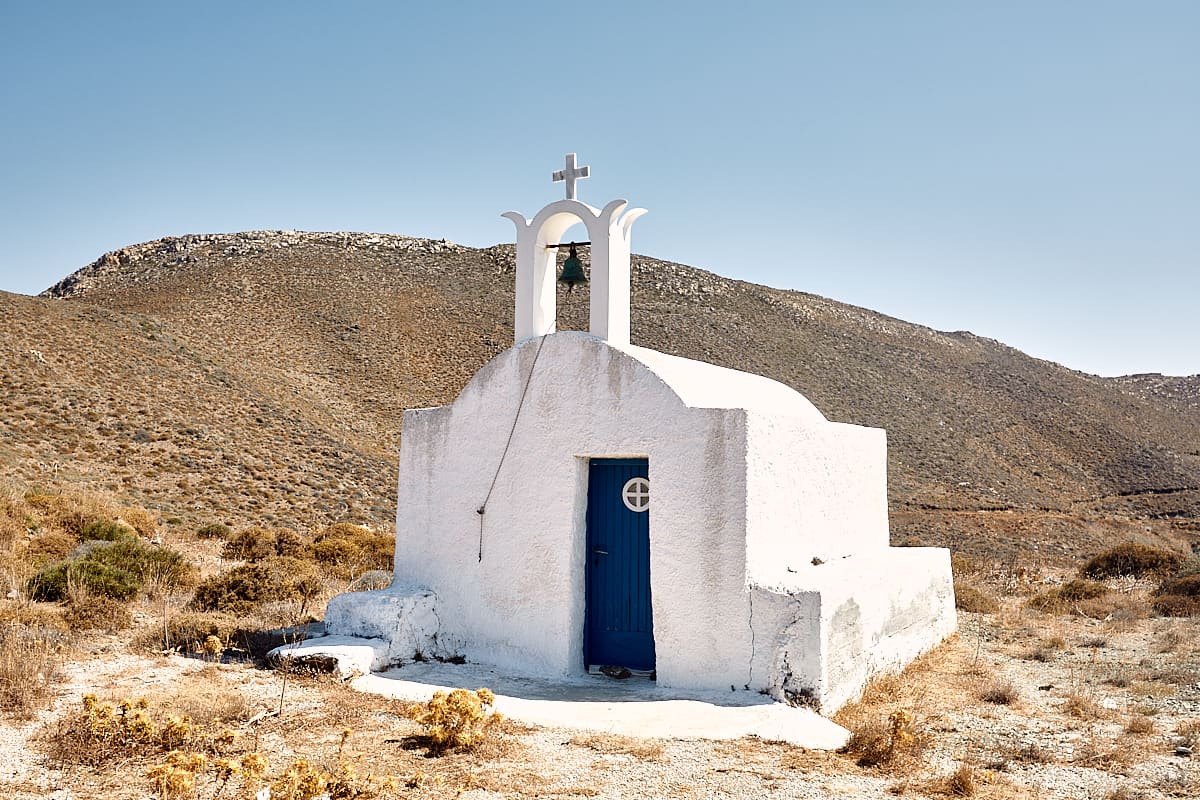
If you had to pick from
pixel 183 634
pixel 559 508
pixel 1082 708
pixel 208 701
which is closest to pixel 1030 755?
pixel 1082 708

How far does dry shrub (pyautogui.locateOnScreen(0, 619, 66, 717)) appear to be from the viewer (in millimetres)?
6980

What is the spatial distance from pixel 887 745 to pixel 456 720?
2993 mm

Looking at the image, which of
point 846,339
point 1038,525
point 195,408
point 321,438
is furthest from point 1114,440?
point 195,408

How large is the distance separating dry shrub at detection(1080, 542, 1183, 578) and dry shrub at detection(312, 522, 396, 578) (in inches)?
563

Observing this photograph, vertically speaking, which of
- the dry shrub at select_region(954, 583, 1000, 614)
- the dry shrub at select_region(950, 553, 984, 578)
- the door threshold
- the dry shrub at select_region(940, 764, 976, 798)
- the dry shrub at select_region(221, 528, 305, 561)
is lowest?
the dry shrub at select_region(940, 764, 976, 798)

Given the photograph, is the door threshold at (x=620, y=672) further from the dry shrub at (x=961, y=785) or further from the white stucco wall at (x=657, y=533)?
the dry shrub at (x=961, y=785)

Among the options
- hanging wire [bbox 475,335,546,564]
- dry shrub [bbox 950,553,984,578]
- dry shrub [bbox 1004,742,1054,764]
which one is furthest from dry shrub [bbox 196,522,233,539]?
dry shrub [bbox 1004,742,1054,764]

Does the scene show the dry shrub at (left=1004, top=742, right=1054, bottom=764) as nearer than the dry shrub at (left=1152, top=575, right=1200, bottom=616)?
Yes

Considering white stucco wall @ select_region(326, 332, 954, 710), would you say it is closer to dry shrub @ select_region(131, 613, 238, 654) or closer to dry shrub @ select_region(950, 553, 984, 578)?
dry shrub @ select_region(131, 613, 238, 654)

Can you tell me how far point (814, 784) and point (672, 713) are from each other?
5.81ft

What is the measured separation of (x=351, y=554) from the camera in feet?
54.6

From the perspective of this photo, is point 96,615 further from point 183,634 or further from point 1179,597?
point 1179,597

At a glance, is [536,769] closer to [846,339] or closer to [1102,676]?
[1102,676]

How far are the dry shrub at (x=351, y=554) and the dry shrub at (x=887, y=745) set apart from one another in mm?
9817
